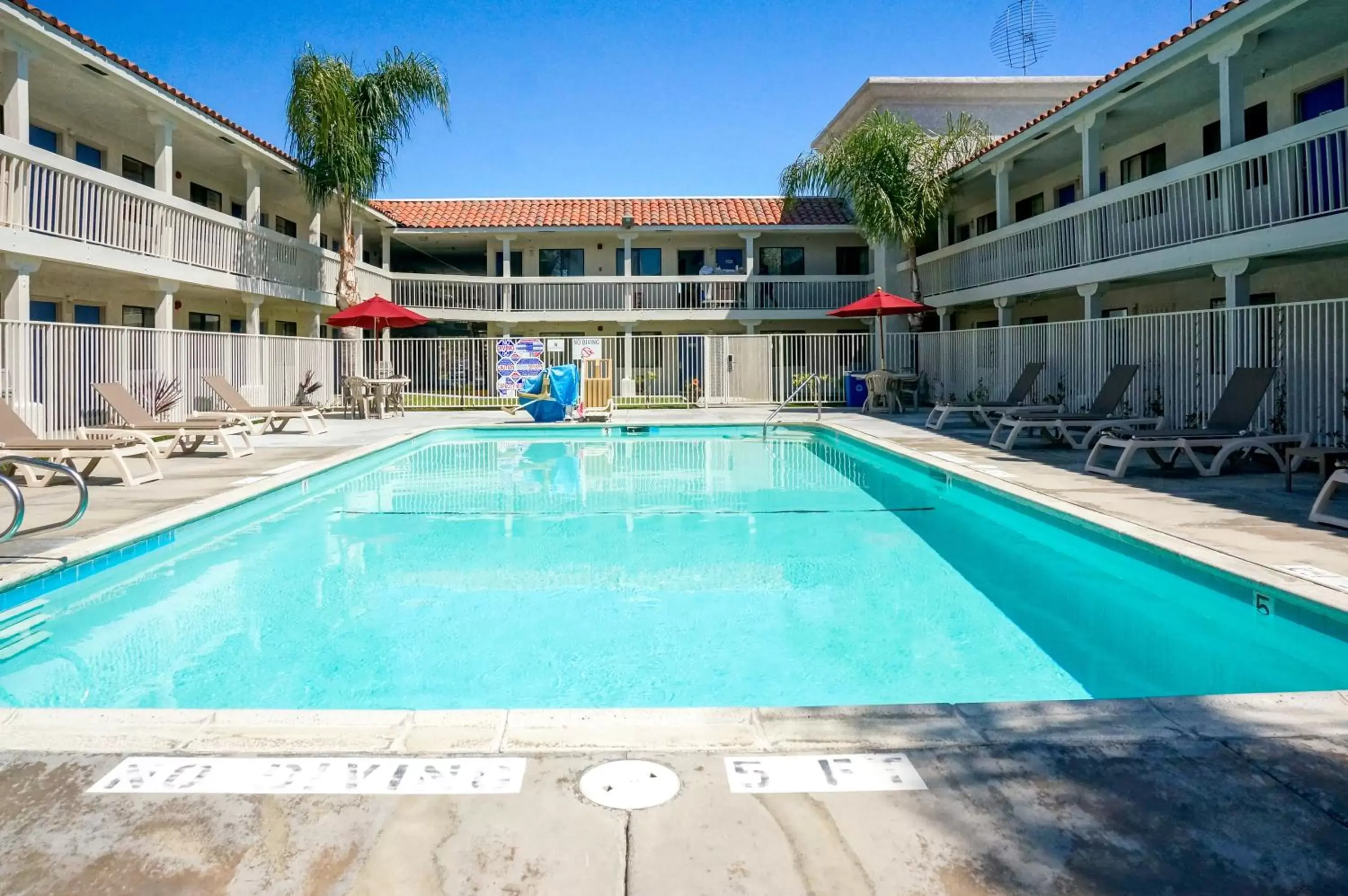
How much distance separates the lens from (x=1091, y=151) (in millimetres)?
16344

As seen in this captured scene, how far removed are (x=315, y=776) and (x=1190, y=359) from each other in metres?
13.4

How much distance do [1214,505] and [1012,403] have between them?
27.0ft

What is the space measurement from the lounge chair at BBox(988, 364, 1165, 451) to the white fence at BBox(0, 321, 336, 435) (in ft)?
43.0

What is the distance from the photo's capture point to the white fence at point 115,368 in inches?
485

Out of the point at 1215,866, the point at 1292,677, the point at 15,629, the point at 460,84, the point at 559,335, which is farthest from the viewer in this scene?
the point at 559,335

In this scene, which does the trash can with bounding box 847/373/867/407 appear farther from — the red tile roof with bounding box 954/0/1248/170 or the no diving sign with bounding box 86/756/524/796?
the no diving sign with bounding box 86/756/524/796

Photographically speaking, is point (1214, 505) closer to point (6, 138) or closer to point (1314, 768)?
point (1314, 768)

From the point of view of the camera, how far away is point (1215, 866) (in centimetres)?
222

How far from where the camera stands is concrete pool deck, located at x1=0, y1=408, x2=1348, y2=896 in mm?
2203

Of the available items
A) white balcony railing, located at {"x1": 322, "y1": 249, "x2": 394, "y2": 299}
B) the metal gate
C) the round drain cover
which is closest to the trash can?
the metal gate

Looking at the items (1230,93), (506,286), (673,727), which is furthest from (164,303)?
(1230,93)

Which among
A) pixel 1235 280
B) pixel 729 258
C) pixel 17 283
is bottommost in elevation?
pixel 1235 280

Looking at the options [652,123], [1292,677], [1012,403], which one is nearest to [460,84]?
[652,123]

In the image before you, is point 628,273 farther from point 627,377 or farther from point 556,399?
point 556,399
